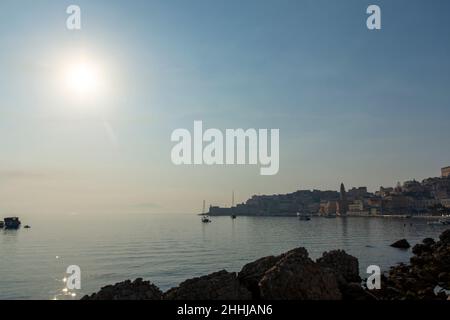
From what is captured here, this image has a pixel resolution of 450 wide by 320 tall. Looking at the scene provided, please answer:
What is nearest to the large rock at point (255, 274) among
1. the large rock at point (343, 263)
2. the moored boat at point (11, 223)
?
the large rock at point (343, 263)

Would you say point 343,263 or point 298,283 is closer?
point 298,283

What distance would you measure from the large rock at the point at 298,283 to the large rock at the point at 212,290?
40.2 inches

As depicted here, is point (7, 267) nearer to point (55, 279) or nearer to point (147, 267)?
point (55, 279)

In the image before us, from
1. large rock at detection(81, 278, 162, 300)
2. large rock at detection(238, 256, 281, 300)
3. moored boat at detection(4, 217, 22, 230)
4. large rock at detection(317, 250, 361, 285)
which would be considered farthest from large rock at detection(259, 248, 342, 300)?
moored boat at detection(4, 217, 22, 230)

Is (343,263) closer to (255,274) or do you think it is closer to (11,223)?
(255,274)

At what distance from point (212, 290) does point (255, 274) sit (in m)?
4.47

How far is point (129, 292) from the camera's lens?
48.8 feet

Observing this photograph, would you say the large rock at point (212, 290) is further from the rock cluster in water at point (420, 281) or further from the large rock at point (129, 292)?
the rock cluster in water at point (420, 281)

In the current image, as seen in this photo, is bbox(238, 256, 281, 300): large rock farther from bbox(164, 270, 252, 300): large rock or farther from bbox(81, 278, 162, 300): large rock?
bbox(81, 278, 162, 300): large rock

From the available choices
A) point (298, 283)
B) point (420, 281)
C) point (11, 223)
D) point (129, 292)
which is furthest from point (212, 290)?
point (11, 223)
